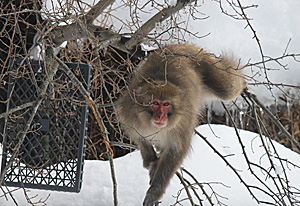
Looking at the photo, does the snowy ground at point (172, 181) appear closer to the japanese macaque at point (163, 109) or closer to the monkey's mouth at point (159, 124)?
the japanese macaque at point (163, 109)

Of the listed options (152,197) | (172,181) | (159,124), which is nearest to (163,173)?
(152,197)

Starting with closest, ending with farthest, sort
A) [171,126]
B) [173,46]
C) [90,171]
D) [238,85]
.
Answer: [171,126] < [173,46] < [238,85] < [90,171]

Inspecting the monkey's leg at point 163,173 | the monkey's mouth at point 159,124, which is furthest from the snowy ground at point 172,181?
the monkey's mouth at point 159,124

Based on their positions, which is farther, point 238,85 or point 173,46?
point 238,85

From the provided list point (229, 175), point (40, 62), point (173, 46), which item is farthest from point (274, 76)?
point (40, 62)

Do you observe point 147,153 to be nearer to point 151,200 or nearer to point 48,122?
A: point 151,200

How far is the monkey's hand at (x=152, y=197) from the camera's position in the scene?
123 inches

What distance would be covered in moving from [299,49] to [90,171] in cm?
400

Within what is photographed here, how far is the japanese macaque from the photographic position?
2.96m

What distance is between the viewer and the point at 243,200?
3922mm

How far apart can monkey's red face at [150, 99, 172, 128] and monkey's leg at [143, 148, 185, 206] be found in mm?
397

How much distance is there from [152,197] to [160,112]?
62 centimetres

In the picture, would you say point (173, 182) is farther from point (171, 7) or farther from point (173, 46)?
point (171, 7)

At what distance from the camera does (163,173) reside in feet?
10.6
